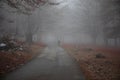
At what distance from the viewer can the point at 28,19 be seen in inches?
1479

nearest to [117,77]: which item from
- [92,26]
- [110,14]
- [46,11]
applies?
[110,14]

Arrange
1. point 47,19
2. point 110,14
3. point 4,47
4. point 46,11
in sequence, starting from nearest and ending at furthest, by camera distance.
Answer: point 4,47, point 110,14, point 46,11, point 47,19

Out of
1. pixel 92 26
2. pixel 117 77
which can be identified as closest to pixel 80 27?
pixel 92 26

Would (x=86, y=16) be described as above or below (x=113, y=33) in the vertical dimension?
above

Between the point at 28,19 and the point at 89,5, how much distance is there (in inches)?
512

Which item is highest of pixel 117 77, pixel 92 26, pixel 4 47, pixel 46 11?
pixel 46 11

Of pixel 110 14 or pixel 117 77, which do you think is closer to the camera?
pixel 117 77

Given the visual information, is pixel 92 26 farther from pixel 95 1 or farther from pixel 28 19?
pixel 28 19

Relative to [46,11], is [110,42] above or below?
below

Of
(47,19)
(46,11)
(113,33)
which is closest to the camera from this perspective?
(113,33)

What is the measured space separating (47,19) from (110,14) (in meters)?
14.9

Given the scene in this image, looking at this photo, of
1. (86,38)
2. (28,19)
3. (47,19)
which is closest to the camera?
(28,19)

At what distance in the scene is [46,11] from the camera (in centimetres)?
4084

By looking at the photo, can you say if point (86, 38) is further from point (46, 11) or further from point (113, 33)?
point (113, 33)
